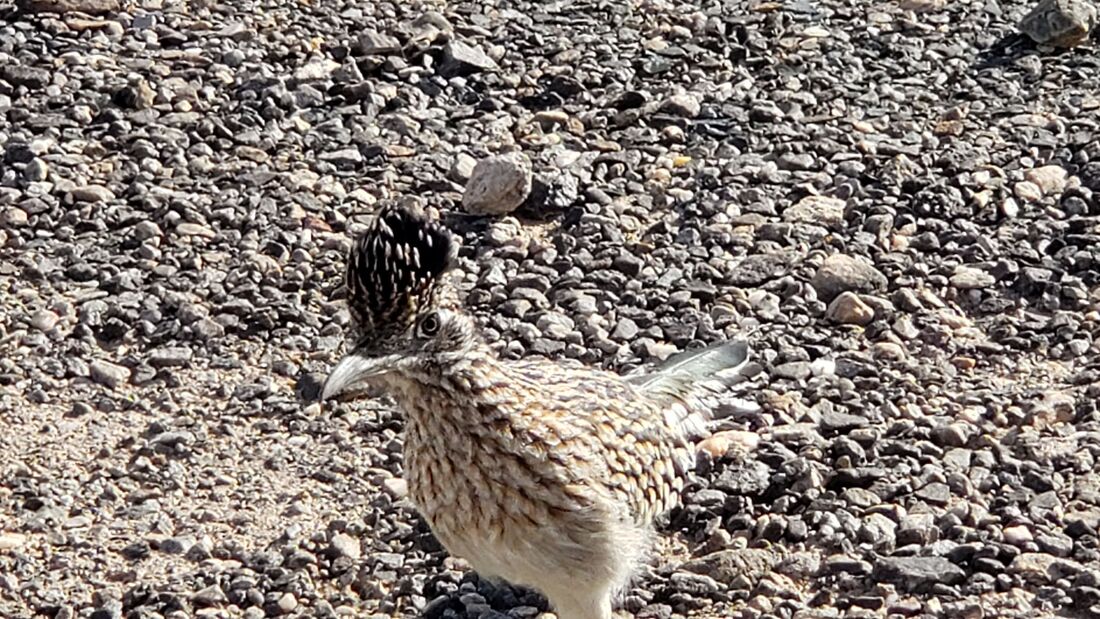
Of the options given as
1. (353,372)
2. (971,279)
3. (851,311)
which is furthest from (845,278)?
(353,372)

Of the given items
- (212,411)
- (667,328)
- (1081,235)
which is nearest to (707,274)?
(667,328)

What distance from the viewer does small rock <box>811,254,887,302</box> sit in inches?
321

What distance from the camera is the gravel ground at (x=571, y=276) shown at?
6.58 meters

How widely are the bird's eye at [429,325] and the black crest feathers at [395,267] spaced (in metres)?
0.06

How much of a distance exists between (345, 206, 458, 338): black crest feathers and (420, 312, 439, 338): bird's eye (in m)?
0.06

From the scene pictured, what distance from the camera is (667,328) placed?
7949 mm

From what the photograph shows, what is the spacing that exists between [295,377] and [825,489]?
216cm

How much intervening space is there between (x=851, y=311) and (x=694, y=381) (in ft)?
3.82

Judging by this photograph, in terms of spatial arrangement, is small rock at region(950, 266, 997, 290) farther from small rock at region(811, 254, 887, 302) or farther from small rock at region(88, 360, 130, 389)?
small rock at region(88, 360, 130, 389)

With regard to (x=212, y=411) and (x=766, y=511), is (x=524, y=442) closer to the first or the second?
(x=766, y=511)

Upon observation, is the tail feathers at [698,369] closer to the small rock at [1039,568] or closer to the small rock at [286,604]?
the small rock at [1039,568]

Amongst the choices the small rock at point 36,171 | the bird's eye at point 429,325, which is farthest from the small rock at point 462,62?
the bird's eye at point 429,325

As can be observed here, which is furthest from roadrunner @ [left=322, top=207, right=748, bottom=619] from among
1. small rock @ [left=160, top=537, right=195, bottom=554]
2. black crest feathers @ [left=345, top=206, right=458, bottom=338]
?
small rock @ [left=160, top=537, right=195, bottom=554]

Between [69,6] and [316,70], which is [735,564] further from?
[69,6]
